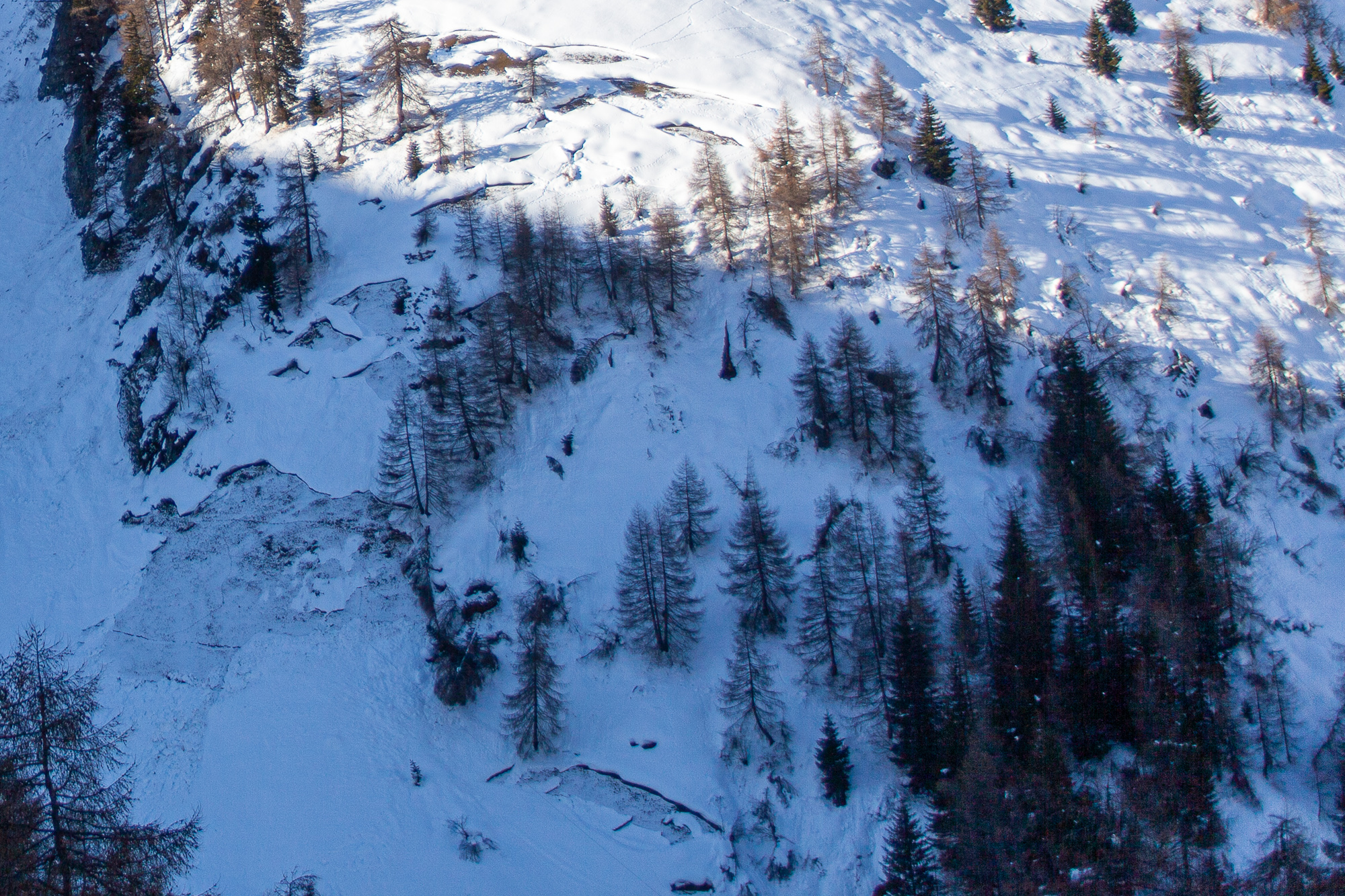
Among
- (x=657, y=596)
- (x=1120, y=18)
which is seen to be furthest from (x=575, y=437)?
(x=1120, y=18)

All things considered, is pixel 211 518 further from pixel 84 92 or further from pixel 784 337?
pixel 84 92

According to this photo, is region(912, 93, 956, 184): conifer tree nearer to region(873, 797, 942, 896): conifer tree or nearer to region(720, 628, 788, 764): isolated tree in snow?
region(720, 628, 788, 764): isolated tree in snow

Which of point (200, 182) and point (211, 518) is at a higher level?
point (200, 182)

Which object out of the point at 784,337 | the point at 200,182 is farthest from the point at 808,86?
the point at 200,182

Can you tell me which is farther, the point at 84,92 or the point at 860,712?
the point at 84,92

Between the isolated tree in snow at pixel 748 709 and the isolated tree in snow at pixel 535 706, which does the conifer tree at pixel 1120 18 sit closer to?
the isolated tree in snow at pixel 748 709

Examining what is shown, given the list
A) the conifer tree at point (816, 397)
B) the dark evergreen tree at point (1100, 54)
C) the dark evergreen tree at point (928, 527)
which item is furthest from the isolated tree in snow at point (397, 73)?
the dark evergreen tree at point (1100, 54)
